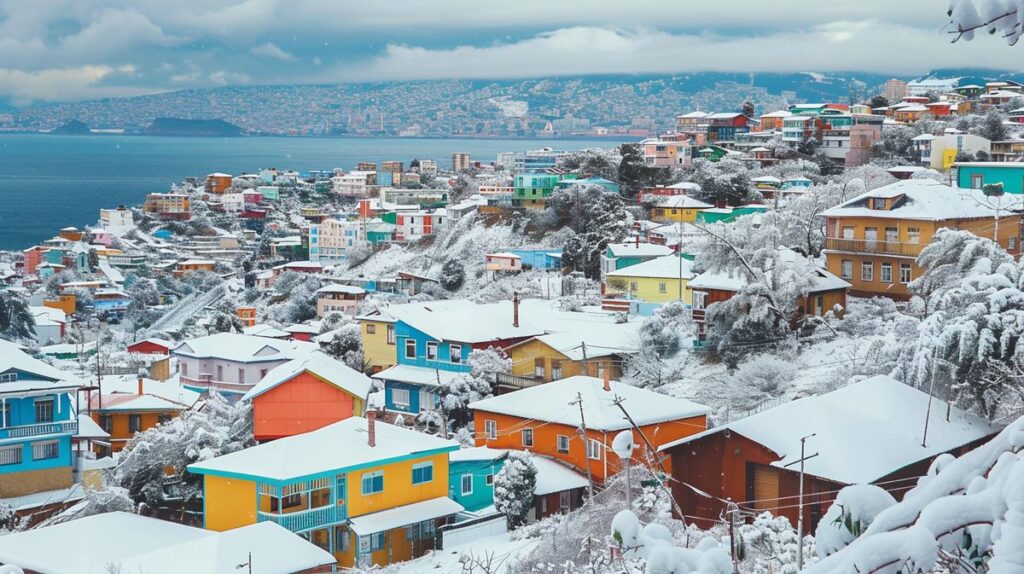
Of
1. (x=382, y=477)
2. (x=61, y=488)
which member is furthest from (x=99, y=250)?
(x=382, y=477)

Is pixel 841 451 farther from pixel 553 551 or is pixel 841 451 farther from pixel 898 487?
pixel 553 551

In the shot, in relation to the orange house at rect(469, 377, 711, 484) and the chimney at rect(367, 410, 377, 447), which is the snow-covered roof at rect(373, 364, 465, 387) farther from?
the chimney at rect(367, 410, 377, 447)

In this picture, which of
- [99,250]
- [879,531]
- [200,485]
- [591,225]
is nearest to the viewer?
[879,531]

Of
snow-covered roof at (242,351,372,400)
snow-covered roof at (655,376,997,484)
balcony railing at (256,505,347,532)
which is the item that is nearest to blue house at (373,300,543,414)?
snow-covered roof at (242,351,372,400)

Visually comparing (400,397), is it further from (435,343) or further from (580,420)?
(580,420)

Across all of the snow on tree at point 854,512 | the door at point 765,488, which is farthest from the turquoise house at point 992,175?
the snow on tree at point 854,512

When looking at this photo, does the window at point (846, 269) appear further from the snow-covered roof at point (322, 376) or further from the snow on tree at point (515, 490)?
the snow on tree at point (515, 490)
